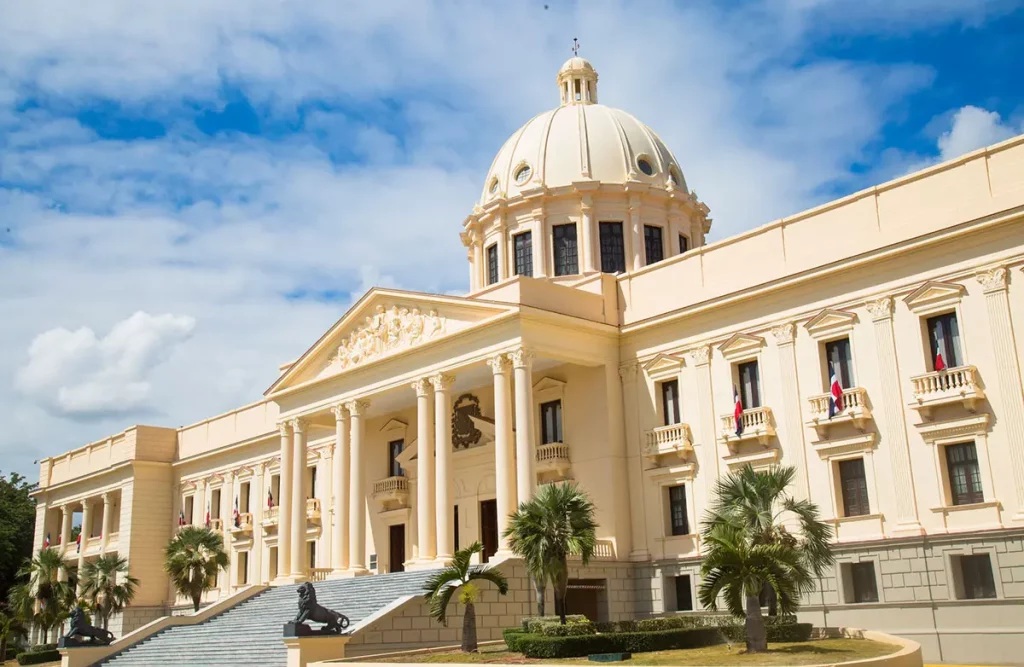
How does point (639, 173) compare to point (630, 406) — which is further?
point (639, 173)

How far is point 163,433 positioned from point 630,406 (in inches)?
1340

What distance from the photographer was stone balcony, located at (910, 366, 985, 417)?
27422 millimetres

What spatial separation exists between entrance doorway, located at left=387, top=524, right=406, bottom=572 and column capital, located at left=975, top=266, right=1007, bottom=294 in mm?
24707

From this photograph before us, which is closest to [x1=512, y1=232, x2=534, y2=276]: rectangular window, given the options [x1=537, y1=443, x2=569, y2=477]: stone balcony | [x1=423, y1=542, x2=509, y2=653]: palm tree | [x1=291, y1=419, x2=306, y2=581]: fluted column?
[x1=291, y1=419, x2=306, y2=581]: fluted column

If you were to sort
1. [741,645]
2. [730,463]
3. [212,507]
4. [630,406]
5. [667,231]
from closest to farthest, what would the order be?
1. [741,645]
2. [730,463]
3. [630,406]
4. [667,231]
5. [212,507]

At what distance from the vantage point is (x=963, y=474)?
91.6 ft

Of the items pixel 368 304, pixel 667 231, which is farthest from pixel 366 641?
pixel 667 231

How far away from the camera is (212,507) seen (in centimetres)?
5600

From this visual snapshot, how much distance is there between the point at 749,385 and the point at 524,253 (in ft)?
54.0

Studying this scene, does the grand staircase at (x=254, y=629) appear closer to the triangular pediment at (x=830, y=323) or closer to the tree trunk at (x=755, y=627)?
the tree trunk at (x=755, y=627)

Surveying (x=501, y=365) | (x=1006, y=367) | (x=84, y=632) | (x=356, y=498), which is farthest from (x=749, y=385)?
(x=84, y=632)

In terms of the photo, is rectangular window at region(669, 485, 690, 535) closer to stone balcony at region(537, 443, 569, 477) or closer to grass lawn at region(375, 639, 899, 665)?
stone balcony at region(537, 443, 569, 477)

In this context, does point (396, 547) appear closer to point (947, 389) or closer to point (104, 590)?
point (104, 590)

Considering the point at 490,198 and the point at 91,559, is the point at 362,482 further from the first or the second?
the point at 91,559
